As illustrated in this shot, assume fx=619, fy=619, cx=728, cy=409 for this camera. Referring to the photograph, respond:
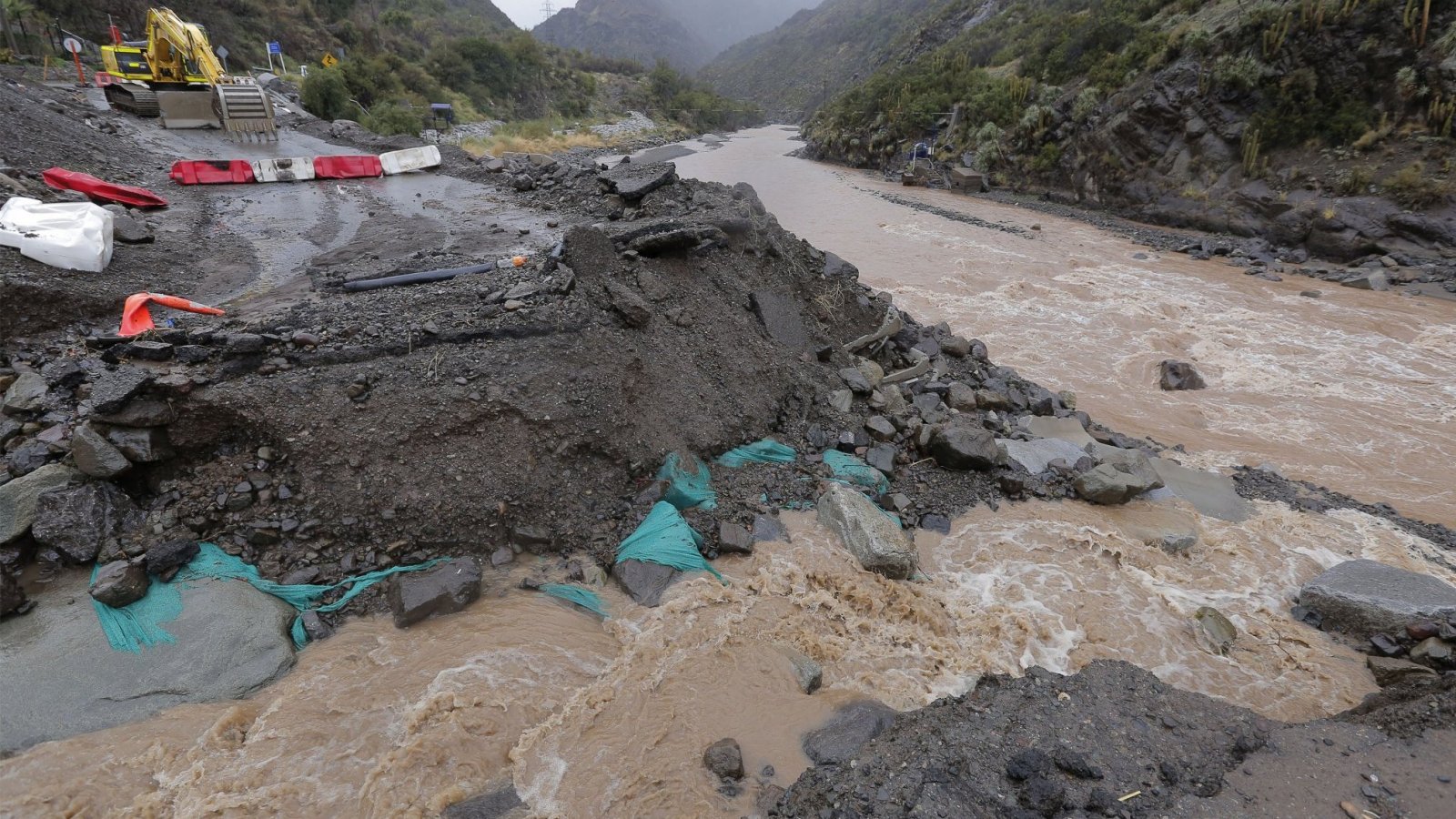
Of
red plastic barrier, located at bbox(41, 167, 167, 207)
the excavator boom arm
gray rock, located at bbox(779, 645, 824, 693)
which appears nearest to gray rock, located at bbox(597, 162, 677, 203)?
red plastic barrier, located at bbox(41, 167, 167, 207)

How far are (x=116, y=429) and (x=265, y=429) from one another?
3.17 feet

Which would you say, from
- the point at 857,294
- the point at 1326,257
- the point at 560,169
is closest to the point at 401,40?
the point at 560,169

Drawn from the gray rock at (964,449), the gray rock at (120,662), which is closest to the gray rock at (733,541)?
the gray rock at (964,449)

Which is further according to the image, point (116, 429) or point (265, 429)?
point (265, 429)

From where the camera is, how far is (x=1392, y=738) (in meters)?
3.73

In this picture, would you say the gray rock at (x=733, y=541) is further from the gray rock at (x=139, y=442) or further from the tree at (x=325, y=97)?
the tree at (x=325, y=97)

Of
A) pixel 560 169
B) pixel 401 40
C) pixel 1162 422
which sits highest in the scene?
pixel 401 40

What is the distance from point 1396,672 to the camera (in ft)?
16.4

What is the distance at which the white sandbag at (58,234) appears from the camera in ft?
21.1

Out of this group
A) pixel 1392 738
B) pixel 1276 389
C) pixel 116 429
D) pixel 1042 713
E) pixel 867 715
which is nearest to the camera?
pixel 1392 738

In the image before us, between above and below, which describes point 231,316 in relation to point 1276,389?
above

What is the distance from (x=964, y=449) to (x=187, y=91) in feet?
75.7

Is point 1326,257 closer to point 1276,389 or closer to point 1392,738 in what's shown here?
point 1276,389

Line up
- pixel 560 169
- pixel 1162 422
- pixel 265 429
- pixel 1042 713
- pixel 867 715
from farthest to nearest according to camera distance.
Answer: pixel 560 169
pixel 1162 422
pixel 265 429
pixel 867 715
pixel 1042 713
